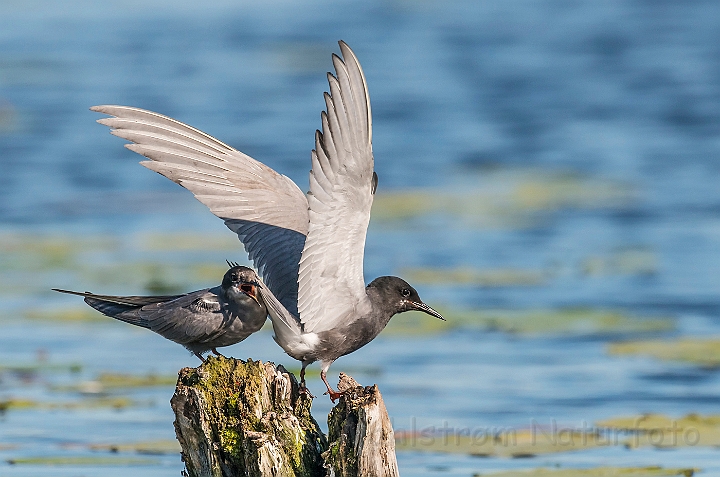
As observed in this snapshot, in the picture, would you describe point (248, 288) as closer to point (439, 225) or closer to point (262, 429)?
point (262, 429)

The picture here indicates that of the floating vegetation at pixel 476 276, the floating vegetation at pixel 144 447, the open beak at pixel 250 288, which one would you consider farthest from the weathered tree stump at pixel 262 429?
the floating vegetation at pixel 476 276

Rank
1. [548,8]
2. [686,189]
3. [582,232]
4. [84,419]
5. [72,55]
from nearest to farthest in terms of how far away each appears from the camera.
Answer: [84,419] < [582,232] < [686,189] < [72,55] < [548,8]

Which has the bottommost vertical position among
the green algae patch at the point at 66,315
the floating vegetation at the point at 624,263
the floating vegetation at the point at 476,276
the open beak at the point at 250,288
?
the open beak at the point at 250,288

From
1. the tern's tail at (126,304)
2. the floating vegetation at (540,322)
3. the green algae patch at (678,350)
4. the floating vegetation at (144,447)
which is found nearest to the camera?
the tern's tail at (126,304)

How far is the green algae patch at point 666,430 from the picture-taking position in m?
10.5

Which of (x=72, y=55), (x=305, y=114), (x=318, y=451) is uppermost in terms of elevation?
(x=72, y=55)

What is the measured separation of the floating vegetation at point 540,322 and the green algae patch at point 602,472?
412cm

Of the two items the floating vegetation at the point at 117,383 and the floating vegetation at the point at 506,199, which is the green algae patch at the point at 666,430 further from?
the floating vegetation at the point at 506,199

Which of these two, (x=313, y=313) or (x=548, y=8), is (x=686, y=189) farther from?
(x=548, y=8)

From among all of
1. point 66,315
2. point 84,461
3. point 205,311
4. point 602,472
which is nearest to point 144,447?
point 84,461

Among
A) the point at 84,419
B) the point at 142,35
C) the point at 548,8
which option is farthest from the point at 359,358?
the point at 548,8

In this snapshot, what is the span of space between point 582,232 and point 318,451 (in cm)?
1244

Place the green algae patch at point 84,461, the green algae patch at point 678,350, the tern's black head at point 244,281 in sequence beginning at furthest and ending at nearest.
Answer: the green algae patch at point 678,350 → the green algae patch at point 84,461 → the tern's black head at point 244,281

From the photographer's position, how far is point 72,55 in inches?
1422
